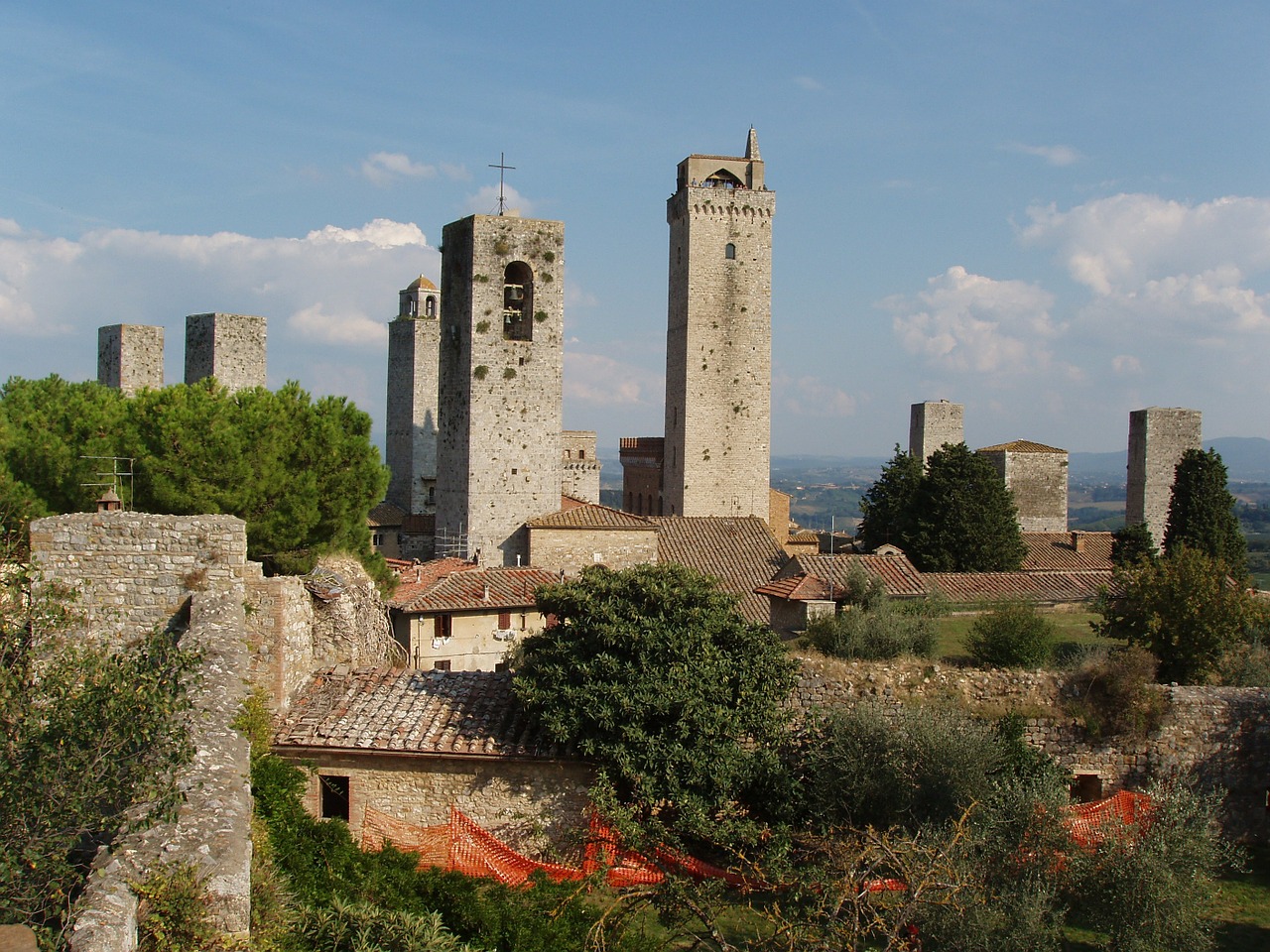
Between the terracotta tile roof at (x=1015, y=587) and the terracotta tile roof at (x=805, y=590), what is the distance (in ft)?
13.4

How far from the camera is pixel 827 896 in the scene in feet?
27.7

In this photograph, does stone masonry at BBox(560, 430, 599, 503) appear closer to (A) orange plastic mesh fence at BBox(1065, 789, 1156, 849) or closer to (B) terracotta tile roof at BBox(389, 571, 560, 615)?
(B) terracotta tile roof at BBox(389, 571, 560, 615)

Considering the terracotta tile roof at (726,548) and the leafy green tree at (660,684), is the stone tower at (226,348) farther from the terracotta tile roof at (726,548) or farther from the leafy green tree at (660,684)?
the leafy green tree at (660,684)

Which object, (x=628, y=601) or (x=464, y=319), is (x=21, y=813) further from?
(x=464, y=319)

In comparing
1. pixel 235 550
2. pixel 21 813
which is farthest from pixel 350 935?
pixel 235 550

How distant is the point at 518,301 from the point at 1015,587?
44.0 ft

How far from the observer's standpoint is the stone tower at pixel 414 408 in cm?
3631

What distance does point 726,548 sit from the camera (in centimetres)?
2781

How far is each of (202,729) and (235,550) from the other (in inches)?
136

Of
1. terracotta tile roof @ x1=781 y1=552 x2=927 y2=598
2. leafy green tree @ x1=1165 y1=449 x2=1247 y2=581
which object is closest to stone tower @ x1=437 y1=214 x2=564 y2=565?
terracotta tile roof @ x1=781 y1=552 x2=927 y2=598

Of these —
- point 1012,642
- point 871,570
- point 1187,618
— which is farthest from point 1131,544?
point 1012,642

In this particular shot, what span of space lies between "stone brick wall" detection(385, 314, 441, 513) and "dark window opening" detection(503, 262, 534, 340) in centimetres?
984

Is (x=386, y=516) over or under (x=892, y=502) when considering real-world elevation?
under

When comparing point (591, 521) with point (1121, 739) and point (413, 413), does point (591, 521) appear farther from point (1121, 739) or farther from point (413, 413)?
point (1121, 739)
